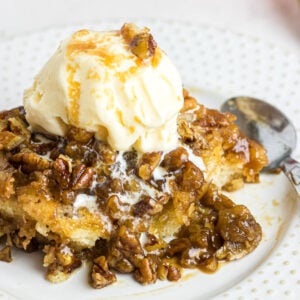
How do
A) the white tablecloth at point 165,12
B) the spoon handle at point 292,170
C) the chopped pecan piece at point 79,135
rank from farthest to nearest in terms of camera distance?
the white tablecloth at point 165,12
the spoon handle at point 292,170
the chopped pecan piece at point 79,135

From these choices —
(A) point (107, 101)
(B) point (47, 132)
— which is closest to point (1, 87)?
(B) point (47, 132)

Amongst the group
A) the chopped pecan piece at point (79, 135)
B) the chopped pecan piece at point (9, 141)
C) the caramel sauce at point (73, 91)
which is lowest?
the chopped pecan piece at point (9, 141)

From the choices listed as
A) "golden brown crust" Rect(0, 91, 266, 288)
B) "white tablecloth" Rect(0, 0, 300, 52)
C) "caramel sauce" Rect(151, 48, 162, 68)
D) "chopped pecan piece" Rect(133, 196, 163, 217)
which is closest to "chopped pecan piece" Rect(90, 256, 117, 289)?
"golden brown crust" Rect(0, 91, 266, 288)

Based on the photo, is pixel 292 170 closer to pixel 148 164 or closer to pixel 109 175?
pixel 148 164

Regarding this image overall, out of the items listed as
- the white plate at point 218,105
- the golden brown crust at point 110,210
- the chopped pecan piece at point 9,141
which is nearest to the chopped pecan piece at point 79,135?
the golden brown crust at point 110,210

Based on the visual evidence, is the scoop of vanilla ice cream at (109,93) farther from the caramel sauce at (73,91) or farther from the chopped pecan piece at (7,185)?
the chopped pecan piece at (7,185)

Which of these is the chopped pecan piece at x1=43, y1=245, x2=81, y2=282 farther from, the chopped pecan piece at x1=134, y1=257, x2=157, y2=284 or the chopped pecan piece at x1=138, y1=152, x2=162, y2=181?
the chopped pecan piece at x1=138, y1=152, x2=162, y2=181
